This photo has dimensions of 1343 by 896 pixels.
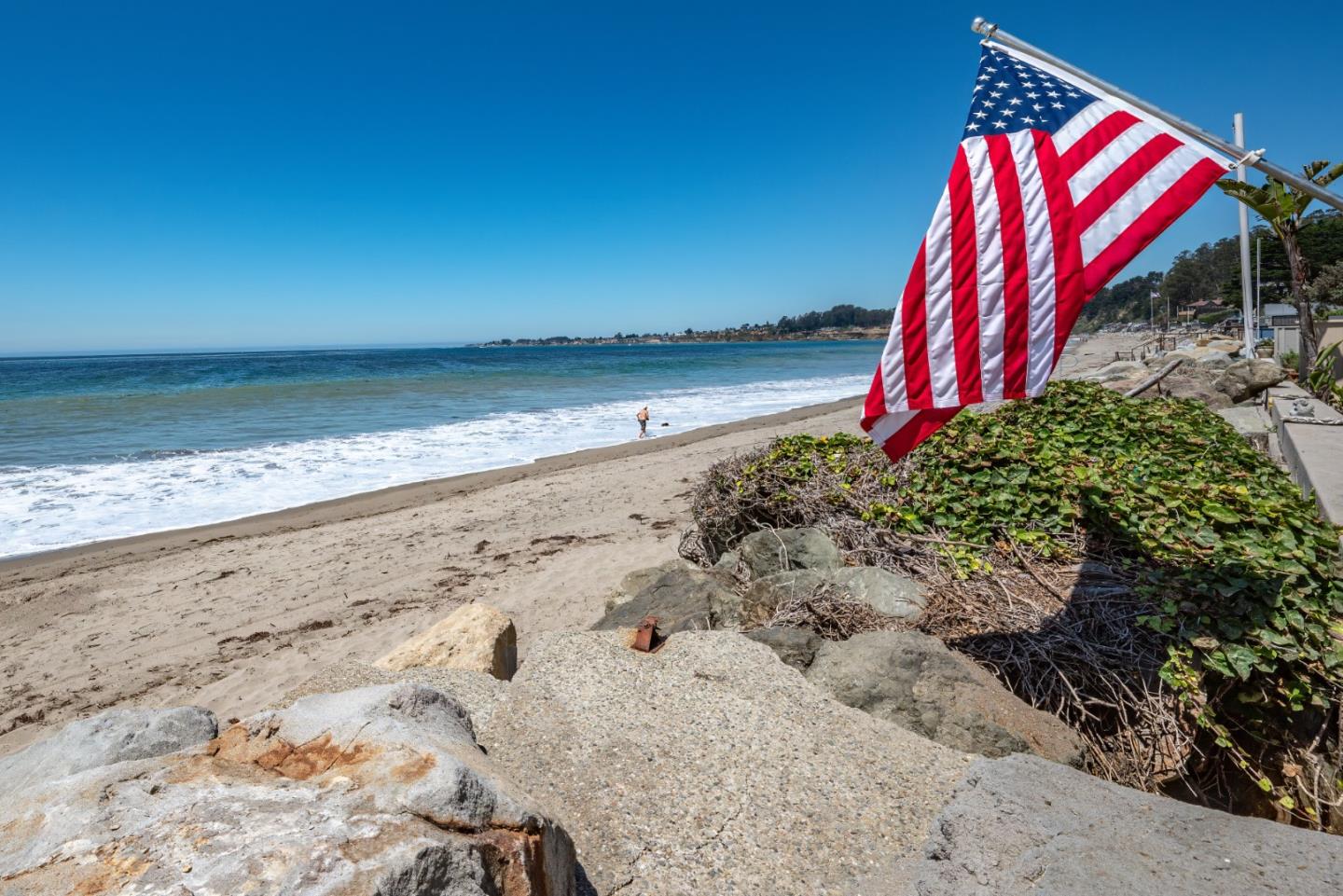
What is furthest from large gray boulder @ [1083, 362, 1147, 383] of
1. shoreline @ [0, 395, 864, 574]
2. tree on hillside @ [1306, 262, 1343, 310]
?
tree on hillside @ [1306, 262, 1343, 310]

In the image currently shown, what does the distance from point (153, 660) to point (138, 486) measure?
8346 mm

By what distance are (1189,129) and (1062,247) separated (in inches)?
27.4

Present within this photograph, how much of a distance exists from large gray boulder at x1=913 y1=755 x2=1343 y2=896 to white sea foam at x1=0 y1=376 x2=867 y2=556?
1147cm

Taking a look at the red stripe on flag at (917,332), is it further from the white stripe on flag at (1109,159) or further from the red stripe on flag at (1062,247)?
the white stripe on flag at (1109,159)

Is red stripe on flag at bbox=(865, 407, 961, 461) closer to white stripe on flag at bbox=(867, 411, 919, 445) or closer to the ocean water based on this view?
white stripe on flag at bbox=(867, 411, 919, 445)

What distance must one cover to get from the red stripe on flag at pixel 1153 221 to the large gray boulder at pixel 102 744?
12.6 feet

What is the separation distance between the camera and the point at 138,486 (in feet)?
40.6

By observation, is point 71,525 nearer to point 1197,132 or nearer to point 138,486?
point 138,486

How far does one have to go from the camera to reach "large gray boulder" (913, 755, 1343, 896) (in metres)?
1.89

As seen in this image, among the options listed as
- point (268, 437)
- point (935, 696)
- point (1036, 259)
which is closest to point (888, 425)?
point (1036, 259)

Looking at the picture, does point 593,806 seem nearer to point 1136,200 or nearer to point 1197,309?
point 1136,200

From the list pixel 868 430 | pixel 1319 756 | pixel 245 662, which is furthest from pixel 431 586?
pixel 1319 756

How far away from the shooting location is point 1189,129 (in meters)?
2.84

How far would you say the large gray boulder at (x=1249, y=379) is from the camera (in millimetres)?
11359
